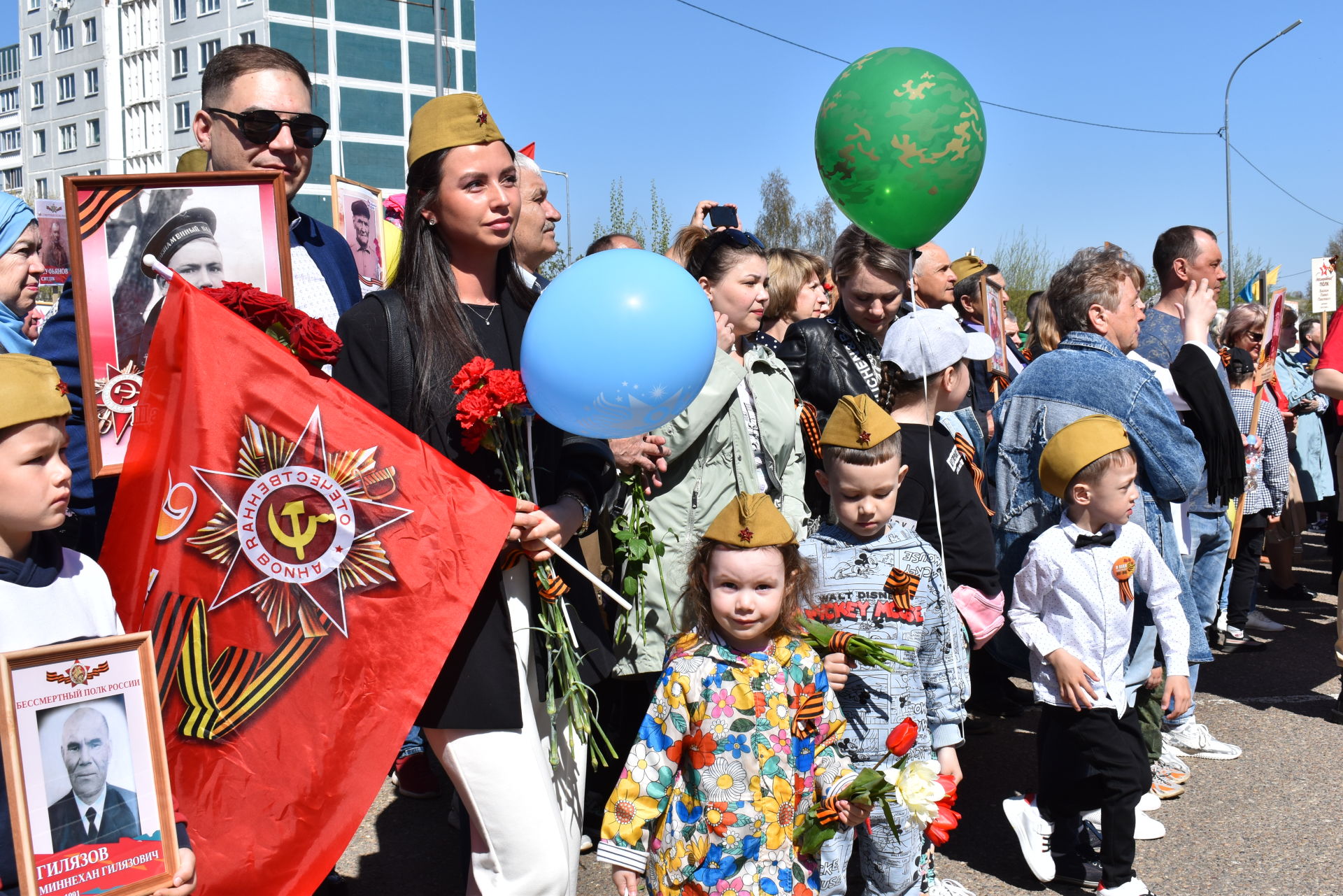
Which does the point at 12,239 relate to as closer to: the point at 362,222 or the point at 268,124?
the point at 268,124

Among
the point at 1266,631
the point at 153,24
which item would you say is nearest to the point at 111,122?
the point at 153,24

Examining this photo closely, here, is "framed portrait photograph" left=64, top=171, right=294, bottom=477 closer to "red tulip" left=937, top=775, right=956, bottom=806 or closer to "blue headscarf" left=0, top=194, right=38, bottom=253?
"blue headscarf" left=0, top=194, right=38, bottom=253

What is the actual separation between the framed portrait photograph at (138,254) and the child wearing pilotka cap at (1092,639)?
2727 millimetres

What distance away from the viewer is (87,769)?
2.19m

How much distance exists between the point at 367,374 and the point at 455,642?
0.70 meters

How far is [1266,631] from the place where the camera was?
7.79 m

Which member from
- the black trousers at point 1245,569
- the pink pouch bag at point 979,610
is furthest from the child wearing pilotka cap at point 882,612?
the black trousers at point 1245,569

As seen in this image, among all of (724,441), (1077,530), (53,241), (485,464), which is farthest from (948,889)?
(53,241)

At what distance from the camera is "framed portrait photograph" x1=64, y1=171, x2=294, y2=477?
2.80 metres

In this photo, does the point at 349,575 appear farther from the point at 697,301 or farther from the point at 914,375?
the point at 914,375

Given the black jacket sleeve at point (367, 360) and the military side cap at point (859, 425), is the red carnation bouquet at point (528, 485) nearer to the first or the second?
the black jacket sleeve at point (367, 360)

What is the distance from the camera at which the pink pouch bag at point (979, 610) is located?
13.4 ft

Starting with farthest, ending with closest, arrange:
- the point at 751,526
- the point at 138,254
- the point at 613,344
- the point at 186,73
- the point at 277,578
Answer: the point at 186,73, the point at 751,526, the point at 138,254, the point at 613,344, the point at 277,578

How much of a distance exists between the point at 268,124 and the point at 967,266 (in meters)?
5.53
